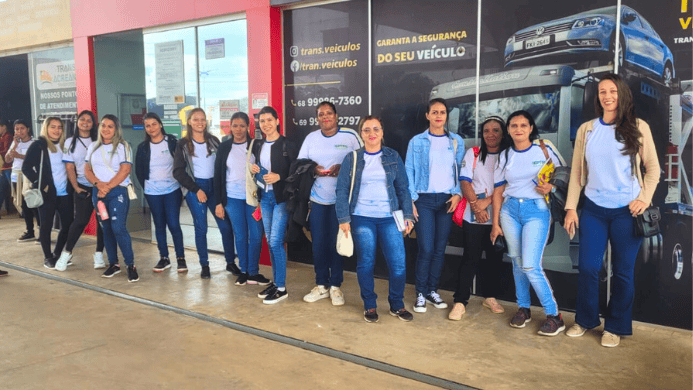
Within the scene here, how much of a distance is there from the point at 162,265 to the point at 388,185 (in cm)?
318

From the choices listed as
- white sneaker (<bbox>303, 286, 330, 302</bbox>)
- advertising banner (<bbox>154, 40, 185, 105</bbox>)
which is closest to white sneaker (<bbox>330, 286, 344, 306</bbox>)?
white sneaker (<bbox>303, 286, 330, 302</bbox>)

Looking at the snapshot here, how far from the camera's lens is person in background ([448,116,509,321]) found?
190 inches

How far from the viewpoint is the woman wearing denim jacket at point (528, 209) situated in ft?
14.5

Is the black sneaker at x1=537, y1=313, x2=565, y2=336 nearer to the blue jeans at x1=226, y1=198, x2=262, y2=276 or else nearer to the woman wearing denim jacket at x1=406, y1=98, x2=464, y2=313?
the woman wearing denim jacket at x1=406, y1=98, x2=464, y2=313

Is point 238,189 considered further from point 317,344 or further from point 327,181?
point 317,344

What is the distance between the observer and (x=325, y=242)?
5289 millimetres

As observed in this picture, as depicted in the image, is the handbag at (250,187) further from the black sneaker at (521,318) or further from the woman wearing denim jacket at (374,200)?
the black sneaker at (521,318)

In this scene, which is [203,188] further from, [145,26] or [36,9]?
[36,9]

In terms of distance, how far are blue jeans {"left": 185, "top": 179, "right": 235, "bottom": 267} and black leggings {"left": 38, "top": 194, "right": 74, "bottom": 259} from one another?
151 centimetres

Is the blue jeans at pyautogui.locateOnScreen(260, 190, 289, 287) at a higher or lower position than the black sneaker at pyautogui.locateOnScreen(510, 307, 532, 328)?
higher

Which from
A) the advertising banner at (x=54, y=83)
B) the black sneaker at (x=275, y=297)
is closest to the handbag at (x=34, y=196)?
the black sneaker at (x=275, y=297)

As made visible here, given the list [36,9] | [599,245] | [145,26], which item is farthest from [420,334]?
[36,9]

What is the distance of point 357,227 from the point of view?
15.4 feet

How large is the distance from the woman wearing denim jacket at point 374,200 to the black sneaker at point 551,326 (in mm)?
1130
